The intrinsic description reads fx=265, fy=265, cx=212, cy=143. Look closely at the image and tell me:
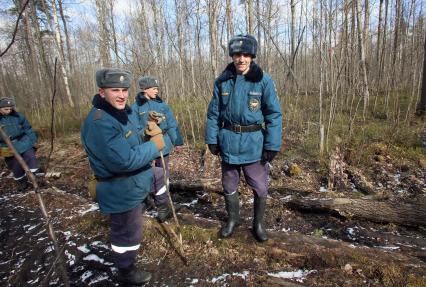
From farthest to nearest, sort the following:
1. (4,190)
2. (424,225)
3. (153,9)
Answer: (153,9) < (4,190) < (424,225)

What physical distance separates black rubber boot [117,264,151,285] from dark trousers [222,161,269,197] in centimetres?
121

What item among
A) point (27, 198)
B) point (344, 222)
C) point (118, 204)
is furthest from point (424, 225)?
point (27, 198)

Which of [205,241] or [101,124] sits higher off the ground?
[101,124]

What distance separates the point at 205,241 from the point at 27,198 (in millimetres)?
3784

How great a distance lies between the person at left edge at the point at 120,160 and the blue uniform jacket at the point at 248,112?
0.82 meters

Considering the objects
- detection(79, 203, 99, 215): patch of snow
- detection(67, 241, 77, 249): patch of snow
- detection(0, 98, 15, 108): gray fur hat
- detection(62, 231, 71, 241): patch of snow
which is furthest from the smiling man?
detection(0, 98, 15, 108): gray fur hat

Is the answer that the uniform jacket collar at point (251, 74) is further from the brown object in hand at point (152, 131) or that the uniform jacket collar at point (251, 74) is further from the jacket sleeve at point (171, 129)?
the jacket sleeve at point (171, 129)

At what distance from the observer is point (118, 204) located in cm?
217

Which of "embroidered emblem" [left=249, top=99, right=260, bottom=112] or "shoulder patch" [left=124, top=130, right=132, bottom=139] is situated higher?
"embroidered emblem" [left=249, top=99, right=260, bottom=112]

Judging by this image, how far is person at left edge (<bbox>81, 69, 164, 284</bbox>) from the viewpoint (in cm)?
197

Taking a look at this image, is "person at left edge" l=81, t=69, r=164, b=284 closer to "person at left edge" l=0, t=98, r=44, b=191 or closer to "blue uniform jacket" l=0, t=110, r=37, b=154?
"person at left edge" l=0, t=98, r=44, b=191

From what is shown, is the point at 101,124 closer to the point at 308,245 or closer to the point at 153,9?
the point at 308,245

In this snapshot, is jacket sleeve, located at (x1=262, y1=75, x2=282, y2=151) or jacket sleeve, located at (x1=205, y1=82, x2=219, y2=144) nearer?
jacket sleeve, located at (x1=262, y1=75, x2=282, y2=151)

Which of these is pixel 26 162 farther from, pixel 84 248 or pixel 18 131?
pixel 84 248
